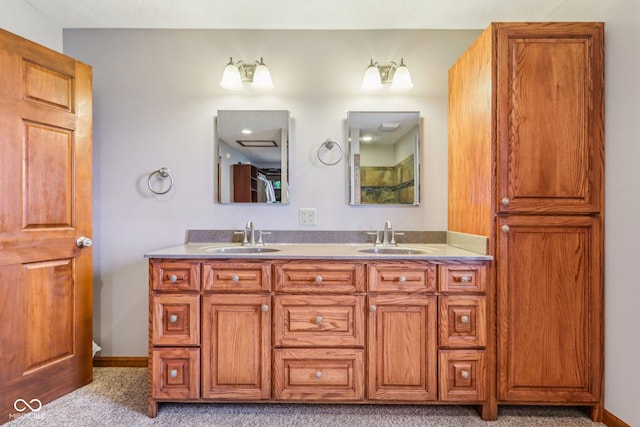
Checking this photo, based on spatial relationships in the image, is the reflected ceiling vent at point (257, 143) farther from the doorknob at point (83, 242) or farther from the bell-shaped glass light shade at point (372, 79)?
the doorknob at point (83, 242)

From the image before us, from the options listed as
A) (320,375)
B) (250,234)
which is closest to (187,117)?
(250,234)

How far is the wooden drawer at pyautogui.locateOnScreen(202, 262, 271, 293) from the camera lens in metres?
1.67

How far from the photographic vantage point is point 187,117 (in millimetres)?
2223

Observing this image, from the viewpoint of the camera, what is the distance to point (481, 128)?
1.77m

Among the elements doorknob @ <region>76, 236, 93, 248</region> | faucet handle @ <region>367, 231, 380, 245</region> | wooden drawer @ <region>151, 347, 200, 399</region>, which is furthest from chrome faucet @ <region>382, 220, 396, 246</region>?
doorknob @ <region>76, 236, 93, 248</region>

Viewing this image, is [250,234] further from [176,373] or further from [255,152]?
[176,373]

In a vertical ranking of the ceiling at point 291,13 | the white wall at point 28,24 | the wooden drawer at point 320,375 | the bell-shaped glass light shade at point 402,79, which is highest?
the ceiling at point 291,13

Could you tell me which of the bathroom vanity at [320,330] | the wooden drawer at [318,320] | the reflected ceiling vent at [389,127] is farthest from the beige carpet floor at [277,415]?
the reflected ceiling vent at [389,127]

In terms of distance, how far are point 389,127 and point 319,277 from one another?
1169mm

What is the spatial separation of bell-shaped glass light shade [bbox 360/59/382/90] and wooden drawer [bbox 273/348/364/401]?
5.32 feet

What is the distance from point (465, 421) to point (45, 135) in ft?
9.04

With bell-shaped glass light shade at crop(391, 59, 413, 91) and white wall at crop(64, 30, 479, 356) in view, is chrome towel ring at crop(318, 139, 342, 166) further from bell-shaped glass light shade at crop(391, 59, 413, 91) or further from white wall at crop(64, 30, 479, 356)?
bell-shaped glass light shade at crop(391, 59, 413, 91)

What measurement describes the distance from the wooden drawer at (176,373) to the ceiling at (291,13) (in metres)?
2.04

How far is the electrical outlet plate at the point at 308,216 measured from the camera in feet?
7.30
